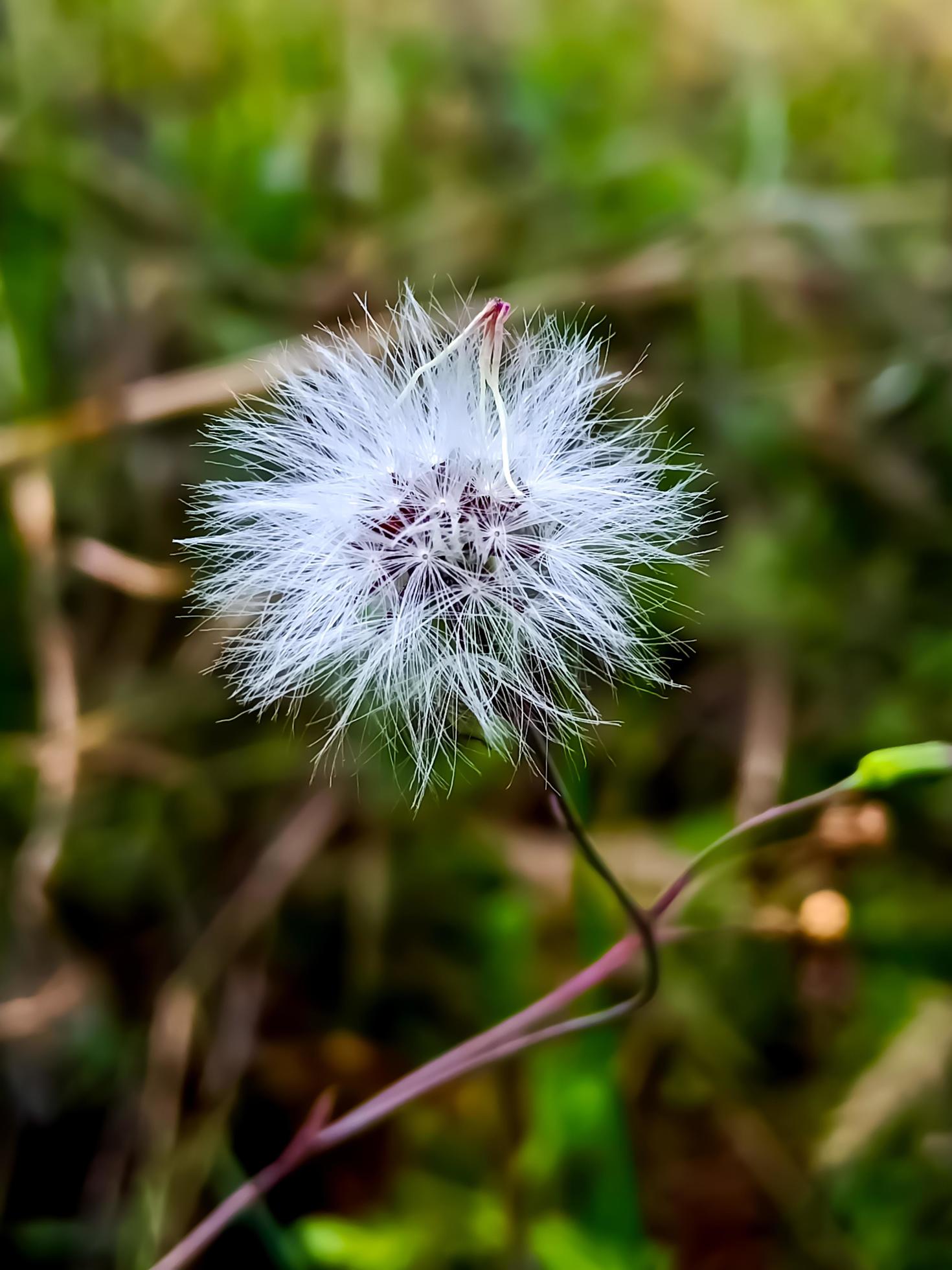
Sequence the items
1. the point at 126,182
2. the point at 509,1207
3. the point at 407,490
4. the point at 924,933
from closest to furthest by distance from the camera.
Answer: the point at 407,490 < the point at 509,1207 < the point at 924,933 < the point at 126,182

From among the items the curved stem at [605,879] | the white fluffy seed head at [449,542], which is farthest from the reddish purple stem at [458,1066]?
the white fluffy seed head at [449,542]

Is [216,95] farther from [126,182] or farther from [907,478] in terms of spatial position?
[907,478]

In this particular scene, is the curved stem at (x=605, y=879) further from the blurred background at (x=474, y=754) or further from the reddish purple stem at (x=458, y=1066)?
the blurred background at (x=474, y=754)

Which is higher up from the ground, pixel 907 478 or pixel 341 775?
pixel 907 478

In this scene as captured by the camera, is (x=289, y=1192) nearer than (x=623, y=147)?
Yes

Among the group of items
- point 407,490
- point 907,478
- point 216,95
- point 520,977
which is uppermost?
point 216,95

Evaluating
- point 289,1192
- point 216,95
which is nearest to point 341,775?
point 289,1192
